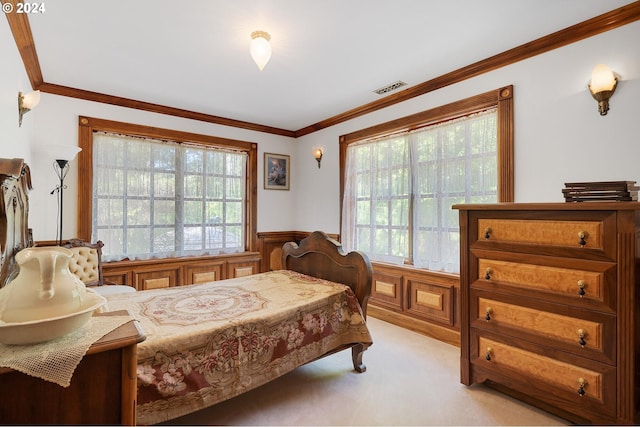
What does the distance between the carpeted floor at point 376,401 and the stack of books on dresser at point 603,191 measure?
1.38m

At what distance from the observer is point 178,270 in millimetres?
4129

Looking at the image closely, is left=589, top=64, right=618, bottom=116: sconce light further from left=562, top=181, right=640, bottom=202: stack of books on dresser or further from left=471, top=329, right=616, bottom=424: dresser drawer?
left=471, top=329, right=616, bottom=424: dresser drawer

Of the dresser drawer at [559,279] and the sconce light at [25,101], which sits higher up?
the sconce light at [25,101]

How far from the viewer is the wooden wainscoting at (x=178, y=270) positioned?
3734 mm

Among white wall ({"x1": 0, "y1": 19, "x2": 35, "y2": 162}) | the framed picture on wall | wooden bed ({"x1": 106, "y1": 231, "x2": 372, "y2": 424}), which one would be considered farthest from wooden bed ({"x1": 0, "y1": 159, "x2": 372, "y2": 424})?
the framed picture on wall

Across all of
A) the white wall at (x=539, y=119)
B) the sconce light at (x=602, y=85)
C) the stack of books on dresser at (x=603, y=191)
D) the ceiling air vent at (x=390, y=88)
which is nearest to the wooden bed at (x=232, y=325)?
the white wall at (x=539, y=119)

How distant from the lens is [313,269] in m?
3.02

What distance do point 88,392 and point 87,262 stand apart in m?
3.00

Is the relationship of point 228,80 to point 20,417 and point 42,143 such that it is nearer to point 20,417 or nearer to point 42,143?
point 42,143

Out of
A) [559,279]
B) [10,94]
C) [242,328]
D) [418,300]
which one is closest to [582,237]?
[559,279]

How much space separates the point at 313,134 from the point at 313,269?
2.72 metres

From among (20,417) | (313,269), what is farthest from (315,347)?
(20,417)

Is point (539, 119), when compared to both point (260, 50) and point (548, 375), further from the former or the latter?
point (260, 50)

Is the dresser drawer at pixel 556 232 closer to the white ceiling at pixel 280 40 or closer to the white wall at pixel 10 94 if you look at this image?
the white ceiling at pixel 280 40
